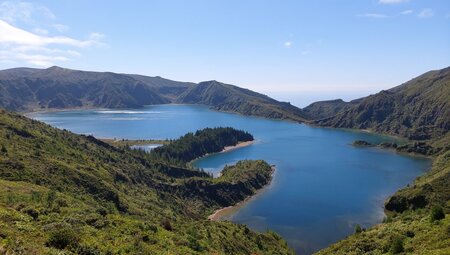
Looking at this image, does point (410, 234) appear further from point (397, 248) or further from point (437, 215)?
point (397, 248)

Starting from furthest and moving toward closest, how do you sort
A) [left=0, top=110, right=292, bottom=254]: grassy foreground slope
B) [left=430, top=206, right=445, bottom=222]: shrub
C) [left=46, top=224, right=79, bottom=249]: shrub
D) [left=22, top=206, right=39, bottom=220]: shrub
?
[left=430, top=206, right=445, bottom=222]: shrub → [left=22, top=206, right=39, bottom=220]: shrub → [left=0, top=110, right=292, bottom=254]: grassy foreground slope → [left=46, top=224, right=79, bottom=249]: shrub

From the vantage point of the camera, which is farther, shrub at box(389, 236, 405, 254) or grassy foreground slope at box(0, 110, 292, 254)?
shrub at box(389, 236, 405, 254)

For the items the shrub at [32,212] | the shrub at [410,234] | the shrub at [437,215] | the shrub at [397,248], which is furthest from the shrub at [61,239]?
the shrub at [437,215]

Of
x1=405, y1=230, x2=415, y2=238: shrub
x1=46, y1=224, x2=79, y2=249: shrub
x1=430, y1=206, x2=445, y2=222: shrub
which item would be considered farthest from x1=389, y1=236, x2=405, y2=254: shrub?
x1=46, y1=224, x2=79, y2=249: shrub

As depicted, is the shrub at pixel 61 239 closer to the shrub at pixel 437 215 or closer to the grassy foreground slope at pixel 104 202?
the grassy foreground slope at pixel 104 202

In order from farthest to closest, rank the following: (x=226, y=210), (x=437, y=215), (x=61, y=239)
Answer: (x=226, y=210), (x=437, y=215), (x=61, y=239)

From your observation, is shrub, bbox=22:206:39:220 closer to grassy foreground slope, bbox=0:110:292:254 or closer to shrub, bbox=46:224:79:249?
grassy foreground slope, bbox=0:110:292:254

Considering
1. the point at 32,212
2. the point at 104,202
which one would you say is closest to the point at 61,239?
→ the point at 32,212

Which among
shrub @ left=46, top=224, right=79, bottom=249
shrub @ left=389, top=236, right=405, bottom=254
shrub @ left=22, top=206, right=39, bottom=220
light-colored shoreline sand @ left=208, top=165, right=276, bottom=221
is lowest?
light-colored shoreline sand @ left=208, top=165, right=276, bottom=221
